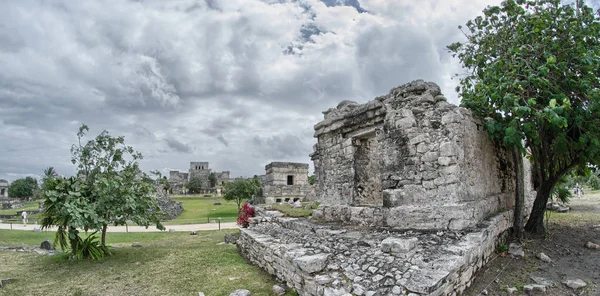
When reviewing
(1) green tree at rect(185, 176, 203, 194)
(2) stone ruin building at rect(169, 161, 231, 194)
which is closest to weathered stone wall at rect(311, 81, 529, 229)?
(1) green tree at rect(185, 176, 203, 194)

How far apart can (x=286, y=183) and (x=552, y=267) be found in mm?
21836

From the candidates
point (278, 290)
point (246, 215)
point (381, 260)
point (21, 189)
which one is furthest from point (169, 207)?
point (21, 189)

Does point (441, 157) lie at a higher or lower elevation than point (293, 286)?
higher

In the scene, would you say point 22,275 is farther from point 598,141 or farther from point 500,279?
point 598,141

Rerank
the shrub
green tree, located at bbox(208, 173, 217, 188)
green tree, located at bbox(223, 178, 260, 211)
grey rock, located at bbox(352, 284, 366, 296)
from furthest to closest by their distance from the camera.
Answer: green tree, located at bbox(208, 173, 217, 188) → green tree, located at bbox(223, 178, 260, 211) → the shrub → grey rock, located at bbox(352, 284, 366, 296)

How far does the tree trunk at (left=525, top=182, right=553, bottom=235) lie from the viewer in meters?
8.06

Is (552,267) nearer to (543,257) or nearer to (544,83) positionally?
(543,257)

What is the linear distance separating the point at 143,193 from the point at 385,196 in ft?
21.1

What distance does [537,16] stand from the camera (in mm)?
7074

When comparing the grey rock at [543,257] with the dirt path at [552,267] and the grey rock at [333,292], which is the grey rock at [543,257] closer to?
the dirt path at [552,267]

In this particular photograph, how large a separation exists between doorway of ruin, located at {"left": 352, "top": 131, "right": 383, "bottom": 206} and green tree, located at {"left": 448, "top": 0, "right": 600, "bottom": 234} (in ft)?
7.58

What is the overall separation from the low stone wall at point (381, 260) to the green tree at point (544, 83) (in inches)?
79.2

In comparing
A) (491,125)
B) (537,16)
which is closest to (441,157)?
(491,125)

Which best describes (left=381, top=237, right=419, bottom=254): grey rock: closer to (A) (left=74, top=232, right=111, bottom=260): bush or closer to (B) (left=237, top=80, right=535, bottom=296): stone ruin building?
(B) (left=237, top=80, right=535, bottom=296): stone ruin building
